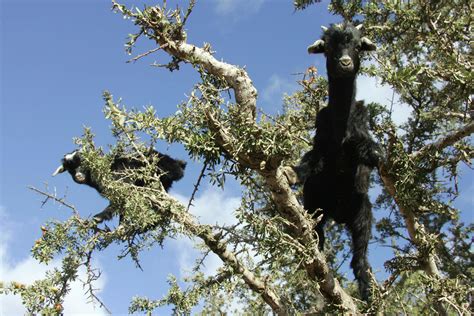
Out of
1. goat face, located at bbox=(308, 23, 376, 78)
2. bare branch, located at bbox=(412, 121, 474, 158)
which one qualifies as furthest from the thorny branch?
goat face, located at bbox=(308, 23, 376, 78)

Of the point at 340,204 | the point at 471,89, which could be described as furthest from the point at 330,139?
the point at 471,89

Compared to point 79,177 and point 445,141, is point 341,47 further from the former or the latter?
point 79,177

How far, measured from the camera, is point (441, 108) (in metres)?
8.75

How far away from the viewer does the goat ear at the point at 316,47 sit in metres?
6.78

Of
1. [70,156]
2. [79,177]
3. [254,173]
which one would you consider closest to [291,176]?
[254,173]

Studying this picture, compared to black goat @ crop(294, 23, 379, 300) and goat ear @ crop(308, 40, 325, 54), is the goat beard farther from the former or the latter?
goat ear @ crop(308, 40, 325, 54)

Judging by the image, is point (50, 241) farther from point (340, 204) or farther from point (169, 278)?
point (340, 204)

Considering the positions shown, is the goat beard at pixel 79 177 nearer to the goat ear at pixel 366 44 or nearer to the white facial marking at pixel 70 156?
the white facial marking at pixel 70 156

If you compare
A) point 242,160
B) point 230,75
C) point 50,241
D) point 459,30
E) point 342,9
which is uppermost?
point 342,9

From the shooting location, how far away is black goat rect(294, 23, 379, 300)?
6562 mm

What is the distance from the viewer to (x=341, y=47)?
654 cm

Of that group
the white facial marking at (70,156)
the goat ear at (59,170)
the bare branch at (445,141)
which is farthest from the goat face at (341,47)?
the goat ear at (59,170)

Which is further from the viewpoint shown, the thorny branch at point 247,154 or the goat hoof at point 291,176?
the goat hoof at point 291,176

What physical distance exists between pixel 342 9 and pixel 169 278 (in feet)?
18.3
